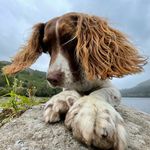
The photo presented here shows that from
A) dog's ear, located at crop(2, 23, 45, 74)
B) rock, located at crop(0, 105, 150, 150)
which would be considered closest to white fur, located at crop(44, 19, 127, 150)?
rock, located at crop(0, 105, 150, 150)

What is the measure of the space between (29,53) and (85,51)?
170 centimetres

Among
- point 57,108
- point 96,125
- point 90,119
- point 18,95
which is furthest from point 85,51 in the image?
point 96,125

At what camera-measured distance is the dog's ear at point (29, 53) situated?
6.31 m

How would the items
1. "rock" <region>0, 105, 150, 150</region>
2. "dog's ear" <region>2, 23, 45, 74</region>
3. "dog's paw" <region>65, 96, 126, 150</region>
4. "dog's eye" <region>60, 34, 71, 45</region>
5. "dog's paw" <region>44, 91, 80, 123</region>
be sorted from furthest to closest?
"dog's ear" <region>2, 23, 45, 74</region>, "dog's eye" <region>60, 34, 71, 45</region>, "dog's paw" <region>44, 91, 80, 123</region>, "rock" <region>0, 105, 150, 150</region>, "dog's paw" <region>65, 96, 126, 150</region>

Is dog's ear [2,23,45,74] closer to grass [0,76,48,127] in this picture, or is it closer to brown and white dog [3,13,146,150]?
brown and white dog [3,13,146,150]

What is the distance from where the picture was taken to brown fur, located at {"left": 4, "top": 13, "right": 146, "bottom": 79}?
4.88 meters

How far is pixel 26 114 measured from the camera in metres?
4.64

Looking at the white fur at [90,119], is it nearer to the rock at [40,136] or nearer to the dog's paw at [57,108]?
the dog's paw at [57,108]

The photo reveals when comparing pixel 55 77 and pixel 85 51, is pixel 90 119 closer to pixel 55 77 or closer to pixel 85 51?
pixel 55 77

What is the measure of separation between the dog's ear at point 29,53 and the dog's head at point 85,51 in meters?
0.34

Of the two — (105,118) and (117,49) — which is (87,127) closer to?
(105,118)

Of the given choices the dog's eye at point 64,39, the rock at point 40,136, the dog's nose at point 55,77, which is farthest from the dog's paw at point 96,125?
the dog's eye at point 64,39

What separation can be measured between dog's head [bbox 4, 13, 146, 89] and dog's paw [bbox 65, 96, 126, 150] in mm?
1025

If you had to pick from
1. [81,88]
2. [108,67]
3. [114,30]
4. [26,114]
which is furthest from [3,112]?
[114,30]
